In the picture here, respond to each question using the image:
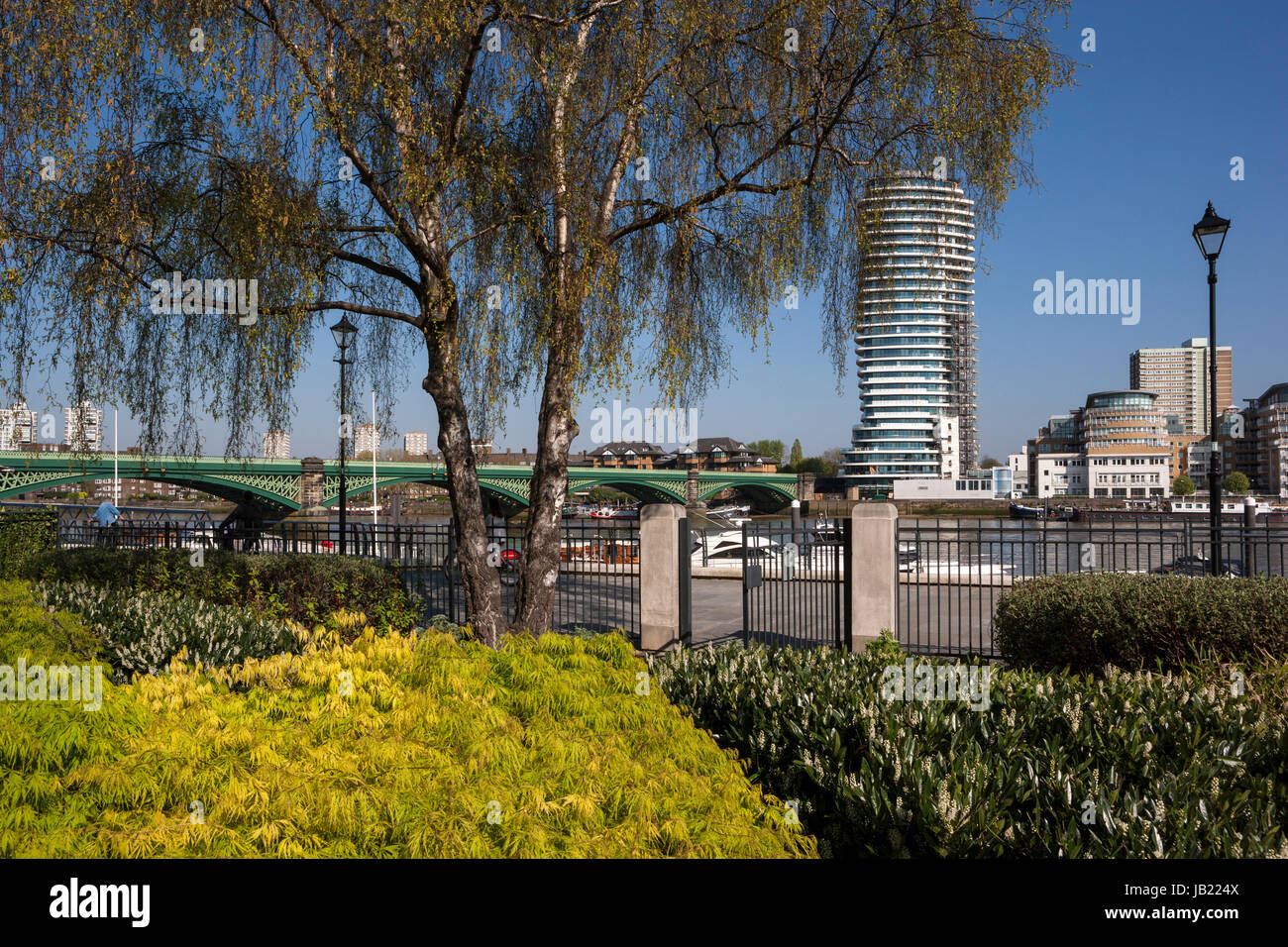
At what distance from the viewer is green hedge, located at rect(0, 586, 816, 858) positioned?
2668mm

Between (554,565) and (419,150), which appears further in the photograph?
(554,565)

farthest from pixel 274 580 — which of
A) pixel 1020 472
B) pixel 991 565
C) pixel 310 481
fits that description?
pixel 1020 472

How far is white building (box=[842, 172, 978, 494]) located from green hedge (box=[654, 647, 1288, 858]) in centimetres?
573

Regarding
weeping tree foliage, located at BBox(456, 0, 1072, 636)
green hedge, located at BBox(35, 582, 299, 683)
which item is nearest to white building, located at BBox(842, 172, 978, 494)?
weeping tree foliage, located at BBox(456, 0, 1072, 636)

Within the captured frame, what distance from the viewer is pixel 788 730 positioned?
4344 mm

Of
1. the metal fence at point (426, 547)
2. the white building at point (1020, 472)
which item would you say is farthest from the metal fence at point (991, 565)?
the white building at point (1020, 472)

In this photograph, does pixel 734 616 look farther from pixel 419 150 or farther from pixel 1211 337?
pixel 419 150

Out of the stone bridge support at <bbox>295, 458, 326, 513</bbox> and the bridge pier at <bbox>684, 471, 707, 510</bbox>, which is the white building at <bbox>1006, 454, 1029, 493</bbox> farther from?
the stone bridge support at <bbox>295, 458, 326, 513</bbox>

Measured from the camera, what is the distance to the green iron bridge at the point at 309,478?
26281 mm

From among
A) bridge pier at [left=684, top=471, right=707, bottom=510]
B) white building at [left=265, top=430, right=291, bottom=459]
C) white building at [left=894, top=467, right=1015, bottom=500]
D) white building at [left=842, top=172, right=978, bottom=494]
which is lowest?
white building at [left=894, top=467, right=1015, bottom=500]

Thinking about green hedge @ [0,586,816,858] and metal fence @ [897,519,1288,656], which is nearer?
green hedge @ [0,586,816,858]

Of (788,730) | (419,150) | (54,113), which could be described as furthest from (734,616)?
(54,113)

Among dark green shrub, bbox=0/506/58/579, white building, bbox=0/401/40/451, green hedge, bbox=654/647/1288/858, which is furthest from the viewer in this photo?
dark green shrub, bbox=0/506/58/579
